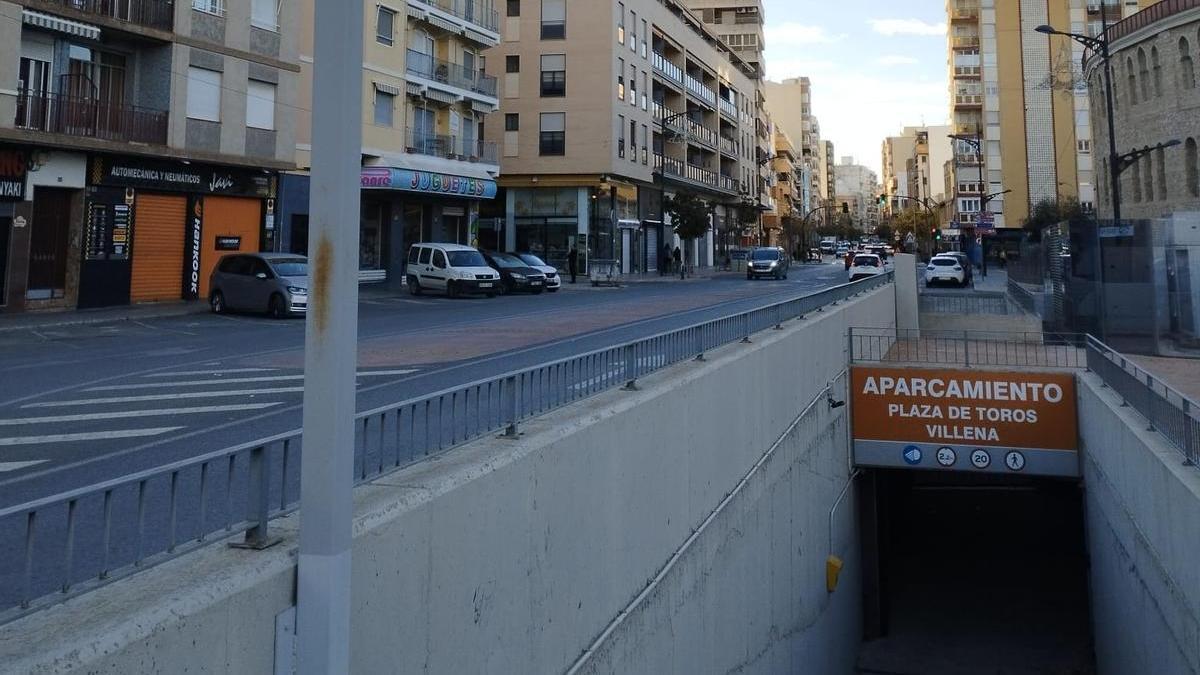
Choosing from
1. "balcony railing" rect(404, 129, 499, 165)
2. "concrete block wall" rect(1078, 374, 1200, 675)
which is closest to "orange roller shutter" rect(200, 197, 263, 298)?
"balcony railing" rect(404, 129, 499, 165)

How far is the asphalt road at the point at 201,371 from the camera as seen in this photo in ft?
21.9

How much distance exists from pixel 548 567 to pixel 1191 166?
49.6m

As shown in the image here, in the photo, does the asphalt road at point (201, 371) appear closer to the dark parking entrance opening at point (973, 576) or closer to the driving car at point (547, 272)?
the dark parking entrance opening at point (973, 576)

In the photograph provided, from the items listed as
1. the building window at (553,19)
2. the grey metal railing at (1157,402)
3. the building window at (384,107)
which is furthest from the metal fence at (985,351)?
the building window at (553,19)

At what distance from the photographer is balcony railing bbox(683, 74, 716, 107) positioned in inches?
2340

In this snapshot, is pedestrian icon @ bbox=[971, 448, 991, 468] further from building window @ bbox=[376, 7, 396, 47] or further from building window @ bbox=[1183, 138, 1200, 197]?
building window @ bbox=[1183, 138, 1200, 197]

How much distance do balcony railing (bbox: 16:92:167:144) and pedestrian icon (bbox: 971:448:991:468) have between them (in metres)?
21.7

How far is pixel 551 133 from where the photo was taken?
150ft

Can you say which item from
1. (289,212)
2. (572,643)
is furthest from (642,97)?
(572,643)

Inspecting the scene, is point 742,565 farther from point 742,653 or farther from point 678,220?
point 678,220

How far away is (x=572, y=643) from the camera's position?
5.28 metres

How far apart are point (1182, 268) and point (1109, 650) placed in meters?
8.10

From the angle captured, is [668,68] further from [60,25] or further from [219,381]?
[219,381]

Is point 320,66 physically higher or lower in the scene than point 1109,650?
higher
